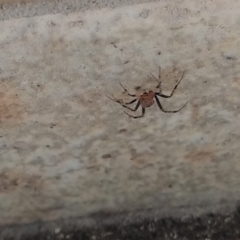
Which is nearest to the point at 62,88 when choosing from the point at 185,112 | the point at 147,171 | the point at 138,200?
the point at 185,112

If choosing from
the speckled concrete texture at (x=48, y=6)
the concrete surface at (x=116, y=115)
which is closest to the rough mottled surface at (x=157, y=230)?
the concrete surface at (x=116, y=115)

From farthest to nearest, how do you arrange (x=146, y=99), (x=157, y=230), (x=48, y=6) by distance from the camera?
(x=157, y=230)
(x=146, y=99)
(x=48, y=6)

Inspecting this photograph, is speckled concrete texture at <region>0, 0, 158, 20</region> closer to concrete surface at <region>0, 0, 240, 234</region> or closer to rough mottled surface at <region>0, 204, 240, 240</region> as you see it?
concrete surface at <region>0, 0, 240, 234</region>

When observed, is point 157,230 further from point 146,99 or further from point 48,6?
point 48,6

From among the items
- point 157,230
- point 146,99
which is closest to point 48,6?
point 146,99

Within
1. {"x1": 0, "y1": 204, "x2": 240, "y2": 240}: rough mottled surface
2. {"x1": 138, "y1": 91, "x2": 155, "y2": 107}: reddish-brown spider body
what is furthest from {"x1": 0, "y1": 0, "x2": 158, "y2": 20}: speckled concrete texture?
{"x1": 0, "y1": 204, "x2": 240, "y2": 240}: rough mottled surface

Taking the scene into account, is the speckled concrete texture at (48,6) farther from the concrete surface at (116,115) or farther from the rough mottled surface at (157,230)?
the rough mottled surface at (157,230)
